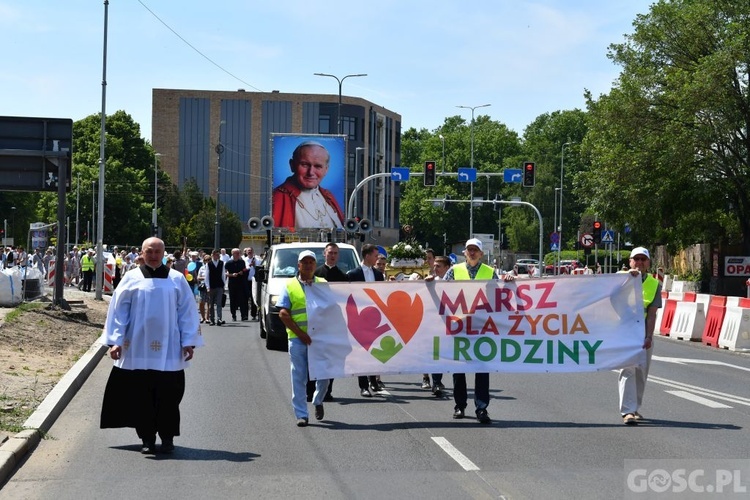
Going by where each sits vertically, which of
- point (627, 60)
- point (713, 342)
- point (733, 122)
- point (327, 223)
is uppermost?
point (627, 60)

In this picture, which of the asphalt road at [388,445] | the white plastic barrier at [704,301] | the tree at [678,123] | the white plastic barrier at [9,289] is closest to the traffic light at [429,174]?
the tree at [678,123]

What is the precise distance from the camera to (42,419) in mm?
11117

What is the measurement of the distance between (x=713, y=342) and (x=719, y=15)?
23.3 meters

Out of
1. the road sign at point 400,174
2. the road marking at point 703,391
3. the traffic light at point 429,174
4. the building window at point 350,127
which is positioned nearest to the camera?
the road marking at point 703,391

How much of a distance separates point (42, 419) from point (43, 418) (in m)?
0.06

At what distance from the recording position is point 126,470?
905cm

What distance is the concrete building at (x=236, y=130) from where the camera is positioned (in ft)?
306

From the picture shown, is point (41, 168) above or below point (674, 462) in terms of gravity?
above

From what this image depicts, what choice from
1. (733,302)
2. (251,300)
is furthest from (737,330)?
(251,300)

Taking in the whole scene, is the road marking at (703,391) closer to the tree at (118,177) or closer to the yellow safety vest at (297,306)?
the yellow safety vest at (297,306)

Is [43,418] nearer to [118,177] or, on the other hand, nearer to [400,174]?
[400,174]

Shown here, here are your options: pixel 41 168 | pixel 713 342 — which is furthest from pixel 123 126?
pixel 713 342

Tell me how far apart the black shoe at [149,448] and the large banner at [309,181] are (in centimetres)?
2844

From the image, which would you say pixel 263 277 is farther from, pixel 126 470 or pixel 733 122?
pixel 733 122
